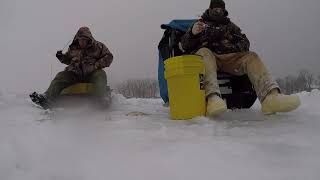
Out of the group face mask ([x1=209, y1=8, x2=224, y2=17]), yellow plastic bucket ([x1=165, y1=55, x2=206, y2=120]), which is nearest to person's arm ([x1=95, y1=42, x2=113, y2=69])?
face mask ([x1=209, y1=8, x2=224, y2=17])

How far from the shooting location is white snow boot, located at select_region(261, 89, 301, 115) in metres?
3.10

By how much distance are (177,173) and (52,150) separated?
1.93ft

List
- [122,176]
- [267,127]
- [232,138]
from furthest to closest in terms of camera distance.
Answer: [267,127] < [232,138] < [122,176]

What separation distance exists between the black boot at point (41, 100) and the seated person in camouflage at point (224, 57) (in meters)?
1.50

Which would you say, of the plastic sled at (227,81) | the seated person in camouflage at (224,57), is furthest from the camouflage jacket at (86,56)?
the seated person in camouflage at (224,57)

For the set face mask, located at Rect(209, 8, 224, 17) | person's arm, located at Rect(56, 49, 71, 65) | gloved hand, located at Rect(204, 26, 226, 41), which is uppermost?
face mask, located at Rect(209, 8, 224, 17)

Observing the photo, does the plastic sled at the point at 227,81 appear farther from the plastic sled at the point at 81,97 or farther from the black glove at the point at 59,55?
the black glove at the point at 59,55

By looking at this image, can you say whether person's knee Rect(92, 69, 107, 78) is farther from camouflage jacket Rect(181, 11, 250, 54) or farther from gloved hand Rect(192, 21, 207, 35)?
gloved hand Rect(192, 21, 207, 35)

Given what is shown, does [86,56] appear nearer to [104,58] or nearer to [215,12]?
[104,58]

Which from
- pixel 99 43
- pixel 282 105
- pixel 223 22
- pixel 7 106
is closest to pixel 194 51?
pixel 223 22

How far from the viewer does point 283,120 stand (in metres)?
3.06

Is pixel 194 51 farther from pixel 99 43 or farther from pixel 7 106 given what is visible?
pixel 7 106

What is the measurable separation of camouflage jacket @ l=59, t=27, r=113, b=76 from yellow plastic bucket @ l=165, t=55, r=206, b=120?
1.63 m

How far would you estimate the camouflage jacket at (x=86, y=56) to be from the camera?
15.4 feet
